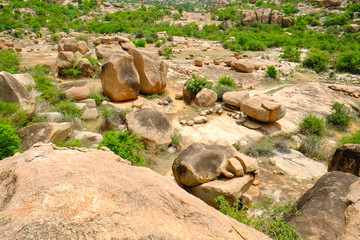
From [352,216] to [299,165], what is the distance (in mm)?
4870

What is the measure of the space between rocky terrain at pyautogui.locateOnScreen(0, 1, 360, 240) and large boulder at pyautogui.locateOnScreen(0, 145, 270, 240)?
0.01m

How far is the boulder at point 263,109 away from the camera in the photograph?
8586mm

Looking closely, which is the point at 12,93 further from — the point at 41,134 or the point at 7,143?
the point at 7,143

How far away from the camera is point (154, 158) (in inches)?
258

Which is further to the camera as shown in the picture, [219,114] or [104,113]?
[219,114]

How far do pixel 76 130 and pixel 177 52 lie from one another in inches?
583

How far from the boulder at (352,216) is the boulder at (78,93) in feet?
29.1

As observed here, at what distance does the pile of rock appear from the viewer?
4.72 metres

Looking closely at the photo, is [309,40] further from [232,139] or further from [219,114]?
[232,139]

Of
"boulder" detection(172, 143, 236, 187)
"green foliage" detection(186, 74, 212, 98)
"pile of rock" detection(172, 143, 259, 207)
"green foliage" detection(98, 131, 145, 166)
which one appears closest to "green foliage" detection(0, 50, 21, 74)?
"green foliage" detection(98, 131, 145, 166)

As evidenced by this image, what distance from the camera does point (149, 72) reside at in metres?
10.4

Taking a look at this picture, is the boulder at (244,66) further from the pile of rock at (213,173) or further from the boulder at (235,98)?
the pile of rock at (213,173)

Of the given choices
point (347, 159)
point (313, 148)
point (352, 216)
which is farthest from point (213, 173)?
point (313, 148)

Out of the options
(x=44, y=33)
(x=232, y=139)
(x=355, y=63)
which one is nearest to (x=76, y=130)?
(x=232, y=139)
